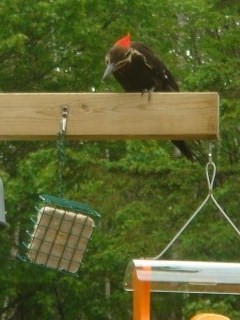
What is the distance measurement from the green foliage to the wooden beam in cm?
663

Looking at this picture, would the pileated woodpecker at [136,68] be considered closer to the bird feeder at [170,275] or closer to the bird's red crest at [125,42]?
the bird's red crest at [125,42]

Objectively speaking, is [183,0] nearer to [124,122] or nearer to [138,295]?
[124,122]

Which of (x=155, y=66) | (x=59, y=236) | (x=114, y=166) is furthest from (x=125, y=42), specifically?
(x=114, y=166)

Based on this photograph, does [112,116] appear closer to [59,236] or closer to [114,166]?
[59,236]

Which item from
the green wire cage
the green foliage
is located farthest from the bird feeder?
the green foliage

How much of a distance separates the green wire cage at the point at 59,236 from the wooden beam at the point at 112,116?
38 centimetres

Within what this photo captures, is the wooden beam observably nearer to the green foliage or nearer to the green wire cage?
the green wire cage

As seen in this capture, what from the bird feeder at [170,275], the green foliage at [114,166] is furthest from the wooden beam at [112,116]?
the green foliage at [114,166]

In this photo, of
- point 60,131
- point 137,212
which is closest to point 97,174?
point 137,212

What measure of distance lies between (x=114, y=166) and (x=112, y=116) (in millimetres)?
7945

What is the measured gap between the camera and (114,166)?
1200cm

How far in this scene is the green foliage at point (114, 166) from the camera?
1144 cm

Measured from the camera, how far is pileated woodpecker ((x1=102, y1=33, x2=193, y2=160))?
5.18m

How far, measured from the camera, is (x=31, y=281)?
13.0 m
